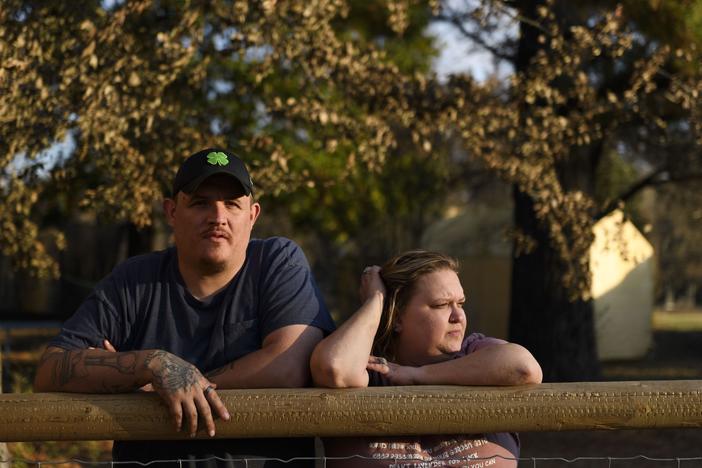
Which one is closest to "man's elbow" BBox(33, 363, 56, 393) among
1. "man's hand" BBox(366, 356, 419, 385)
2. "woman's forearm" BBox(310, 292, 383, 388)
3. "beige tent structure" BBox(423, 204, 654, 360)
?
"woman's forearm" BBox(310, 292, 383, 388)

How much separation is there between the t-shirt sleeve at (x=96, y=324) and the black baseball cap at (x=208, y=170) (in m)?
0.35

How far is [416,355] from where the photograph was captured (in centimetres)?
282

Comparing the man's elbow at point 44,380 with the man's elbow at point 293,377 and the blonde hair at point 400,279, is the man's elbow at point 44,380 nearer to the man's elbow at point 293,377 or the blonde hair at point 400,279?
the man's elbow at point 293,377

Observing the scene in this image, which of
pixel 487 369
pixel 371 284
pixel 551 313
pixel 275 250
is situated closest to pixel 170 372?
pixel 275 250

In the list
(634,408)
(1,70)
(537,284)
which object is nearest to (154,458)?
(634,408)

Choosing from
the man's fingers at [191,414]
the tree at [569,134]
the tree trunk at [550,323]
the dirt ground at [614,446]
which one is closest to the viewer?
→ the man's fingers at [191,414]

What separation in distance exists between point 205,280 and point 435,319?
654mm

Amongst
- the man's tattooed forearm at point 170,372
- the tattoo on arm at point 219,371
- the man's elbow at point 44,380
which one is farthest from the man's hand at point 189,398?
the man's elbow at point 44,380

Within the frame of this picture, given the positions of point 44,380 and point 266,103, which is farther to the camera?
point 266,103

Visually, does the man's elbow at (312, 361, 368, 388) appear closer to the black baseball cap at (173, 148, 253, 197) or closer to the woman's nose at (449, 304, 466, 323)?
the woman's nose at (449, 304, 466, 323)

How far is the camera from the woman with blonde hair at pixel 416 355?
2506mm

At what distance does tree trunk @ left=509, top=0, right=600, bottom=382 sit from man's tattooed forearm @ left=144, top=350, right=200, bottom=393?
8.25 m

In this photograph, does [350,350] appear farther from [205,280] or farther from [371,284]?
[205,280]

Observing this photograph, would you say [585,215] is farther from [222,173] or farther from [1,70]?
[222,173]
